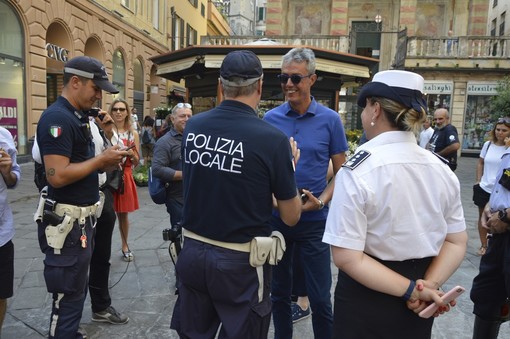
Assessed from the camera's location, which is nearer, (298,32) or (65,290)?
(65,290)

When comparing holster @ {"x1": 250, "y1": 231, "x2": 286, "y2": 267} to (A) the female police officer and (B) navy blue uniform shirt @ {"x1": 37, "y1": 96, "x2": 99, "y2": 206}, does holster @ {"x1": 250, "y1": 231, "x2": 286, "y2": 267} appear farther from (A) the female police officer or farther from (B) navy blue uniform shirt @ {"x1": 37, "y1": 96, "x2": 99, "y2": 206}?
(B) navy blue uniform shirt @ {"x1": 37, "y1": 96, "x2": 99, "y2": 206}

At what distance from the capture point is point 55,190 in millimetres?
2508

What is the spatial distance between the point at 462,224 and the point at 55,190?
2.31m

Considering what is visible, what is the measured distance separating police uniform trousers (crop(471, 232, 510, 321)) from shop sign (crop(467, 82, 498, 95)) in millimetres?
19552

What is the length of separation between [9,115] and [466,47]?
19526mm

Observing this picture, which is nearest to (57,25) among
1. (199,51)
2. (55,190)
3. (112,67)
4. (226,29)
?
(112,67)

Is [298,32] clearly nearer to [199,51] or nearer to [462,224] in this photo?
[199,51]

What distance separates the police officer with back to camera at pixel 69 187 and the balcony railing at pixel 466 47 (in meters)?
20.0

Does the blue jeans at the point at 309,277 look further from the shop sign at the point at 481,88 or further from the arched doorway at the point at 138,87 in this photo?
the shop sign at the point at 481,88

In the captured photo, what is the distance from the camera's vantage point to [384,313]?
1.69 m

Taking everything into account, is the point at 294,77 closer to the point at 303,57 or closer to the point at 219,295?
the point at 303,57

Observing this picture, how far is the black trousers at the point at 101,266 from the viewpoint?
328 cm

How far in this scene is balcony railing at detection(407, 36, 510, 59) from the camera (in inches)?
755

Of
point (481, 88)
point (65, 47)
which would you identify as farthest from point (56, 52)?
point (481, 88)
